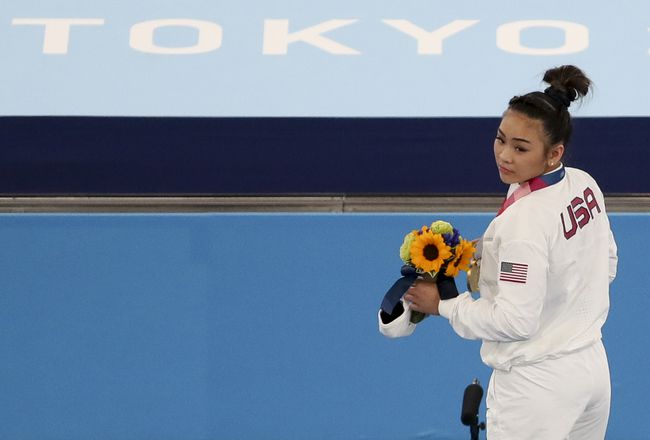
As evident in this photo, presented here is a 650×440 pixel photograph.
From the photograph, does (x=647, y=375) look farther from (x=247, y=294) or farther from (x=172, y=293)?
(x=172, y=293)

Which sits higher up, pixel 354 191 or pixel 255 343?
pixel 354 191

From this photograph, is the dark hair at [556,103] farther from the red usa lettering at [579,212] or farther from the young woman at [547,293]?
the red usa lettering at [579,212]

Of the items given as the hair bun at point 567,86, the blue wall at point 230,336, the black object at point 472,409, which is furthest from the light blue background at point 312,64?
the black object at point 472,409

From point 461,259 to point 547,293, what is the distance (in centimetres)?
23

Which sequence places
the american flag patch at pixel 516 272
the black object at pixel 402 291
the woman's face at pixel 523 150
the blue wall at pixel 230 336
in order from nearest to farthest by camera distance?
the american flag patch at pixel 516 272
the woman's face at pixel 523 150
the black object at pixel 402 291
the blue wall at pixel 230 336

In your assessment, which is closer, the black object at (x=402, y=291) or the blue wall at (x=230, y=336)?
the black object at (x=402, y=291)

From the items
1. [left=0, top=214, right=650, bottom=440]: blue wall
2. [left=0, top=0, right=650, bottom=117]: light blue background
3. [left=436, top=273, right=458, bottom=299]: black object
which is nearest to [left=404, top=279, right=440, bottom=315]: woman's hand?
[left=436, top=273, right=458, bottom=299]: black object

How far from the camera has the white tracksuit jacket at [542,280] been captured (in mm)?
2109

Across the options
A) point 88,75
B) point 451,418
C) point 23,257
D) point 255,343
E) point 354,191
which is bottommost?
point 451,418

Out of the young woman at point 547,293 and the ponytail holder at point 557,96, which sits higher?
the ponytail holder at point 557,96

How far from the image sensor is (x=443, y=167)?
353 cm

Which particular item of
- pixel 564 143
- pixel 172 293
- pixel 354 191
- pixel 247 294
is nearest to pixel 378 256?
pixel 354 191

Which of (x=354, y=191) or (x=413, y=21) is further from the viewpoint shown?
(x=413, y=21)

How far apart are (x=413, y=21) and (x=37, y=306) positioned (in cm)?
166
